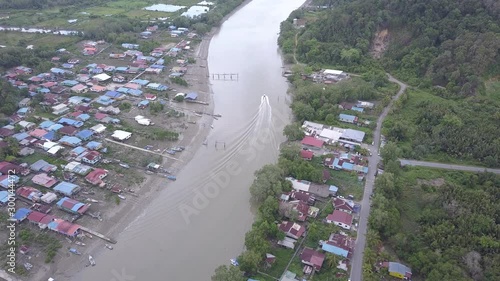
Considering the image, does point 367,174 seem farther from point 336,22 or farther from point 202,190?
point 336,22

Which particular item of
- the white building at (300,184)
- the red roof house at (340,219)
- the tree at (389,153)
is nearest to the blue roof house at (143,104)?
the white building at (300,184)

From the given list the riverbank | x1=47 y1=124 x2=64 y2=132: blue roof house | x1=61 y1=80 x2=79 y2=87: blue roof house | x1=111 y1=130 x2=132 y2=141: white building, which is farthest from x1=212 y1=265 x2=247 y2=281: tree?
x1=61 y1=80 x2=79 y2=87: blue roof house

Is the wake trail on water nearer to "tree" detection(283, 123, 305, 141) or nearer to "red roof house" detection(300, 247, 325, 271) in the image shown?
"tree" detection(283, 123, 305, 141)

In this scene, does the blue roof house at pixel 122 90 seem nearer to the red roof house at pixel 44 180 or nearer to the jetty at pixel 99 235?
the red roof house at pixel 44 180

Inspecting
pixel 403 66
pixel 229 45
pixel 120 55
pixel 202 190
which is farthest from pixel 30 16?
pixel 403 66

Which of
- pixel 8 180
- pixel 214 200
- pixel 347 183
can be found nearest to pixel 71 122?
pixel 8 180

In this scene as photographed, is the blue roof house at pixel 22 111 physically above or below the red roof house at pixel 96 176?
above

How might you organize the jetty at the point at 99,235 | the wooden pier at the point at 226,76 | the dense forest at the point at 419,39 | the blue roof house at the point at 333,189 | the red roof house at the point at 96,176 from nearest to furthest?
the jetty at the point at 99,235
the blue roof house at the point at 333,189
the red roof house at the point at 96,176
the dense forest at the point at 419,39
the wooden pier at the point at 226,76
